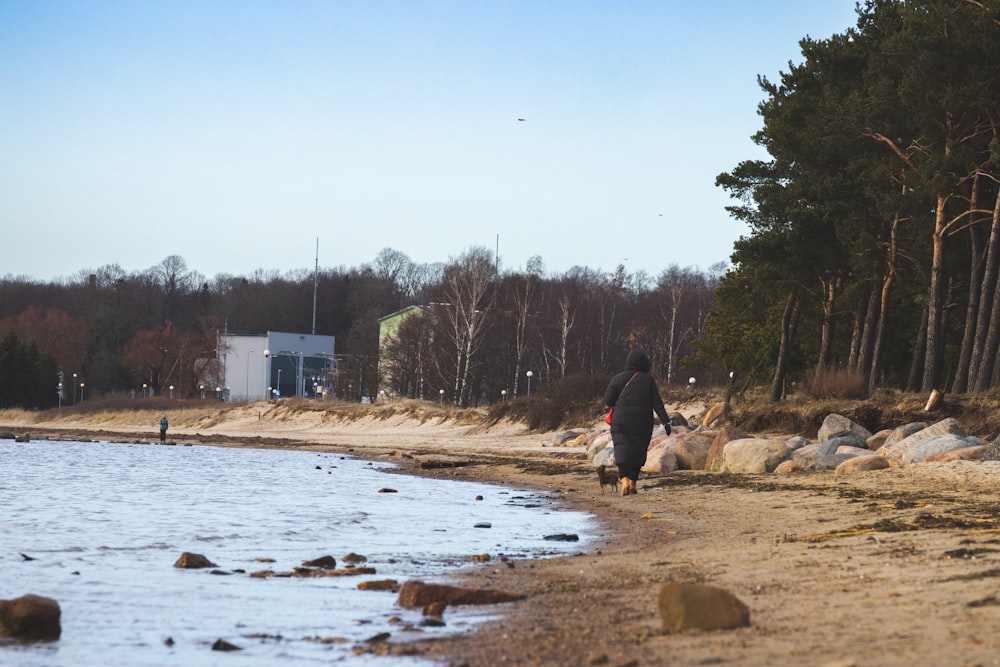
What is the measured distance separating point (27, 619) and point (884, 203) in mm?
27362

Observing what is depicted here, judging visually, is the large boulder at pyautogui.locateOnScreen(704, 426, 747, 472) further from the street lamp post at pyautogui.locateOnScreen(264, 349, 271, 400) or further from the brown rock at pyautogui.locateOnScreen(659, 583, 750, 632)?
the street lamp post at pyautogui.locateOnScreen(264, 349, 271, 400)

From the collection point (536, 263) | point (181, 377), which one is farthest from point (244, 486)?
point (536, 263)

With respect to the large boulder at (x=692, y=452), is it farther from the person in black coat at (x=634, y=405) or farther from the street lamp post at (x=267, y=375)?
the street lamp post at (x=267, y=375)

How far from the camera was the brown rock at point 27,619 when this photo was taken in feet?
22.5

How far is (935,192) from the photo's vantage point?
28.3m

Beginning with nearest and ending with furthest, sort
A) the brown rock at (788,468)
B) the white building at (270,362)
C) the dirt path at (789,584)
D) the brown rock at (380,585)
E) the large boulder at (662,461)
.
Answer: the dirt path at (789,584) < the brown rock at (380,585) < the brown rock at (788,468) < the large boulder at (662,461) < the white building at (270,362)

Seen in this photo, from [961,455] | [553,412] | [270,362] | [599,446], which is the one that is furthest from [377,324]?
[961,455]

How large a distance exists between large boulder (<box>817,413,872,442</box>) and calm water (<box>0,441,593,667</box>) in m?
7.00

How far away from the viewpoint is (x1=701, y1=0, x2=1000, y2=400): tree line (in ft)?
91.0

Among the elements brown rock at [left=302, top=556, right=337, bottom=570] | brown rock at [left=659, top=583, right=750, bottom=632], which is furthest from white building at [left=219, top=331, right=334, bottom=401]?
brown rock at [left=659, top=583, right=750, bottom=632]

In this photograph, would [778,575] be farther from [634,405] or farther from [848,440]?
[848,440]

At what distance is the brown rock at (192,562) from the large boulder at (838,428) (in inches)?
618

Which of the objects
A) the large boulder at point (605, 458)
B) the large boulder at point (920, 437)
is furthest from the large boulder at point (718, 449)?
the large boulder at point (605, 458)

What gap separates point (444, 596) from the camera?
7.93 m
